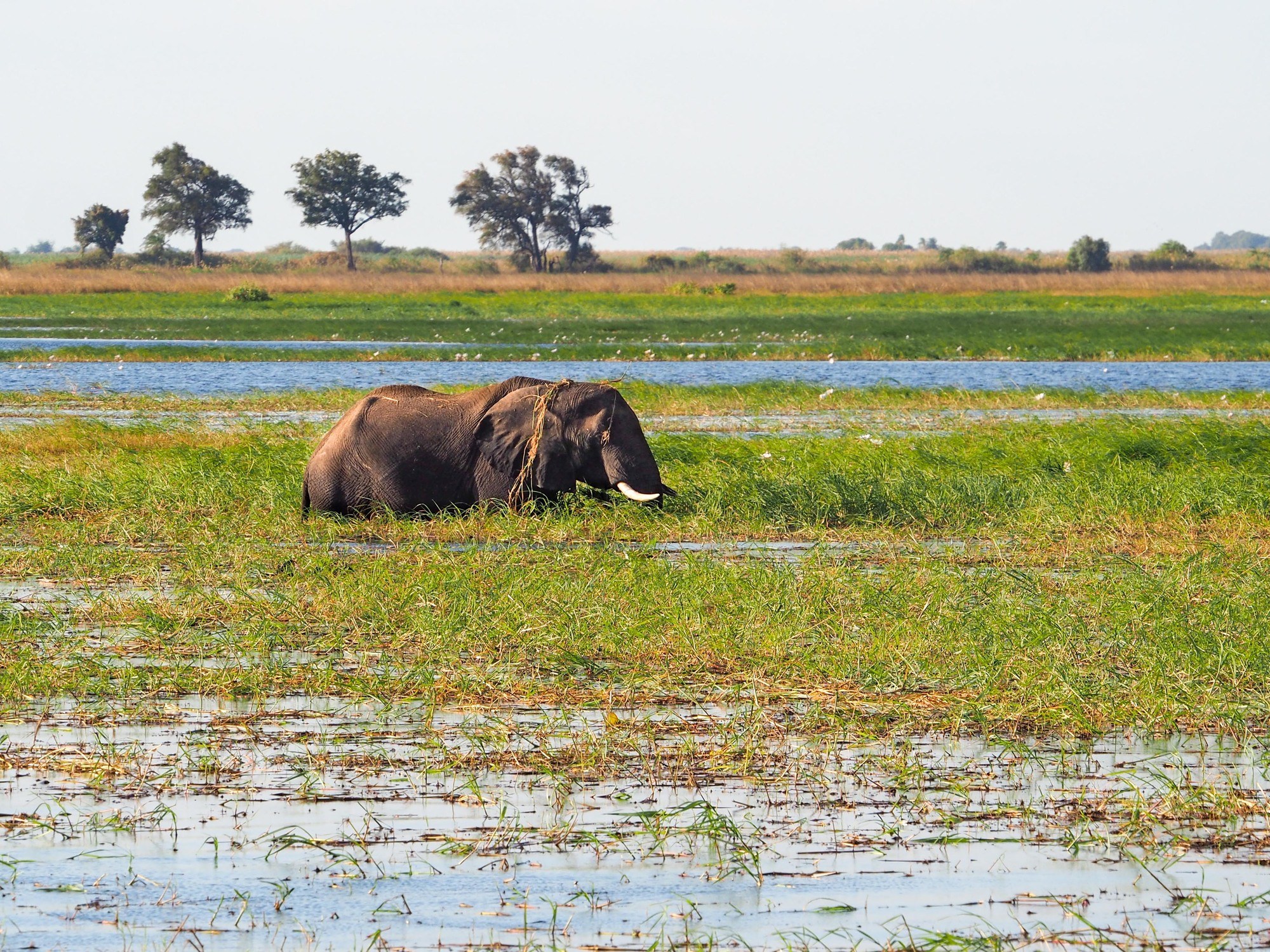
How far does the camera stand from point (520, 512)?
40.7 ft

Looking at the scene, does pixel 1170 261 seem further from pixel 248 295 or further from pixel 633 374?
pixel 633 374

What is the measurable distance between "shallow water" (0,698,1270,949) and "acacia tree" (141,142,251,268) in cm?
9341

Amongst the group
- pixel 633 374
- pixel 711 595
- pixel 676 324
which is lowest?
pixel 633 374

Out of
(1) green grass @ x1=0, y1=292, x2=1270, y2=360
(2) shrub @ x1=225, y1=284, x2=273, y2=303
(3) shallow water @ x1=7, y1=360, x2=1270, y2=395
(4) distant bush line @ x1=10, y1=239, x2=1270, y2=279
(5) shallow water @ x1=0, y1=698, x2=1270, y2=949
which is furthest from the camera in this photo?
(4) distant bush line @ x1=10, y1=239, x2=1270, y2=279

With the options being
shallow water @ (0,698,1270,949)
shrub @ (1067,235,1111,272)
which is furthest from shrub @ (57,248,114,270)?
shallow water @ (0,698,1270,949)

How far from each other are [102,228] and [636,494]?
9261 cm

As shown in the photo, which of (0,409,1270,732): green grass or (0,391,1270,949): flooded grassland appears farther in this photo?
(0,409,1270,732): green grass

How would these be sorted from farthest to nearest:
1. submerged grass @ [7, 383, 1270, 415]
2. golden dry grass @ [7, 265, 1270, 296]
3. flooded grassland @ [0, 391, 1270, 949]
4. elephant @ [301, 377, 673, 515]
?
golden dry grass @ [7, 265, 1270, 296], submerged grass @ [7, 383, 1270, 415], elephant @ [301, 377, 673, 515], flooded grassland @ [0, 391, 1270, 949]

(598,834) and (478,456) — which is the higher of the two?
(478,456)

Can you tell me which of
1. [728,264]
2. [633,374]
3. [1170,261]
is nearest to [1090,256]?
[1170,261]

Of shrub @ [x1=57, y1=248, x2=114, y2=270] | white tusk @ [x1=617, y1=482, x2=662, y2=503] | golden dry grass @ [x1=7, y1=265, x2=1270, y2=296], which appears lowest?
white tusk @ [x1=617, y1=482, x2=662, y2=503]

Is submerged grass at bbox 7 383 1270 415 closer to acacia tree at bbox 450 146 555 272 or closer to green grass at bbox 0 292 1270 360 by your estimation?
green grass at bbox 0 292 1270 360

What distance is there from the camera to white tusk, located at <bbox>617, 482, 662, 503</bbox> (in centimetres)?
1245

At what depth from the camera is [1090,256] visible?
290 ft
